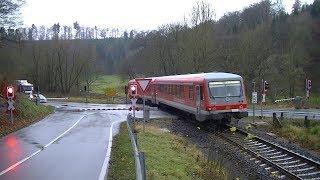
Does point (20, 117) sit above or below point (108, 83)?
above

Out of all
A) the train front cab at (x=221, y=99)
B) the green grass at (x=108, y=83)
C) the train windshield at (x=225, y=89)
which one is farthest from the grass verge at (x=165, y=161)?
the green grass at (x=108, y=83)

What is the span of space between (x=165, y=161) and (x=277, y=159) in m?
4.56

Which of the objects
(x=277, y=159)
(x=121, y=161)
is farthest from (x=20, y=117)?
(x=277, y=159)

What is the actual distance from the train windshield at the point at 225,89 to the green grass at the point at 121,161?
7618mm

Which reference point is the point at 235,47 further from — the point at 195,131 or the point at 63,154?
the point at 63,154

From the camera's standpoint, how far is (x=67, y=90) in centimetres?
8900

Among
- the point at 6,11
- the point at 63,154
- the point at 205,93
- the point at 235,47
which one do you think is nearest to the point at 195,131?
the point at 205,93

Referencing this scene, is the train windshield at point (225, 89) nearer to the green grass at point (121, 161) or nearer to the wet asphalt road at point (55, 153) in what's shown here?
the wet asphalt road at point (55, 153)

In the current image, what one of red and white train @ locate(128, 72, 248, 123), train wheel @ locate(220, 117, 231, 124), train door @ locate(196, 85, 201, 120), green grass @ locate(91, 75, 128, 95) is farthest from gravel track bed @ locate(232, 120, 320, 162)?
green grass @ locate(91, 75, 128, 95)

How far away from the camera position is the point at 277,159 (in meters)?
17.2

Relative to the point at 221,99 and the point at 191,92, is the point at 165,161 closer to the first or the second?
the point at 221,99

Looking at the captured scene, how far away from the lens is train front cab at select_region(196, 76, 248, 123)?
26047 millimetres

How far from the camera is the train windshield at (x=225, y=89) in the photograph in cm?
2639

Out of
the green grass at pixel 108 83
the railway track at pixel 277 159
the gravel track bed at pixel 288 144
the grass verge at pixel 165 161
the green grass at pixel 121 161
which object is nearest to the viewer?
the green grass at pixel 121 161
